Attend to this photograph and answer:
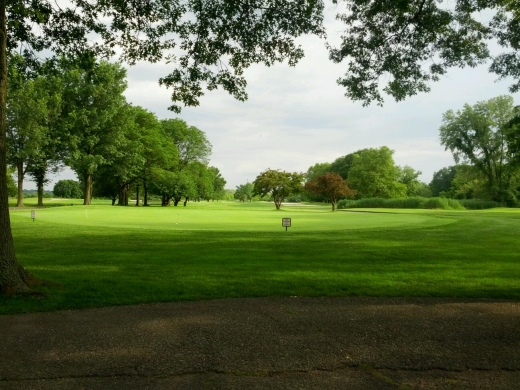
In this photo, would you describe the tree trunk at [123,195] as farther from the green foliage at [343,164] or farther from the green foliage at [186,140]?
the green foliage at [343,164]

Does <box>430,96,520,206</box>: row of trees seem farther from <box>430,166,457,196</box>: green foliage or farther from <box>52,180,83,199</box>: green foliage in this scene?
<box>52,180,83,199</box>: green foliage

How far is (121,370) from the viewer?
414cm

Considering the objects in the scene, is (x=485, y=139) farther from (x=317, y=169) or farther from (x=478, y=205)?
(x=317, y=169)

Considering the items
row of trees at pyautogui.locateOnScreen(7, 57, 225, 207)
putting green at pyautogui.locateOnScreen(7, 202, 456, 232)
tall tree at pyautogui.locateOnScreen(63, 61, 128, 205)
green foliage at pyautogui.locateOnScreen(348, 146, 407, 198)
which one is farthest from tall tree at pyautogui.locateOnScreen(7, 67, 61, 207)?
green foliage at pyautogui.locateOnScreen(348, 146, 407, 198)

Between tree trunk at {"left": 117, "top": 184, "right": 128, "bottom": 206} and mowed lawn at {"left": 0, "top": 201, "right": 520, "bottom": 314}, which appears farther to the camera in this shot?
tree trunk at {"left": 117, "top": 184, "right": 128, "bottom": 206}

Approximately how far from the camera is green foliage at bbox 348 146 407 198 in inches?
3253

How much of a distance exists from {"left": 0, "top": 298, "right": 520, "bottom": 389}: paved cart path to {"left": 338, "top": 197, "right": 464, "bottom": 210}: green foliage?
2267 inches

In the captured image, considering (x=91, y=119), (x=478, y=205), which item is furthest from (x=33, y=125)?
(x=478, y=205)

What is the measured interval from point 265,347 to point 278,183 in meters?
54.6

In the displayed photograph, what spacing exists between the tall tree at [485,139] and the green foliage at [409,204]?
10.6 meters

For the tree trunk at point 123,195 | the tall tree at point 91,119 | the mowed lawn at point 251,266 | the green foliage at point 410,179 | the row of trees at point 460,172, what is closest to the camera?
the mowed lawn at point 251,266

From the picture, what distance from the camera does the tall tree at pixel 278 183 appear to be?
194 ft

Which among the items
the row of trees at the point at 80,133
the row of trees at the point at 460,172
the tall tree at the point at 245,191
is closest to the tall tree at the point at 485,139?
the row of trees at the point at 460,172

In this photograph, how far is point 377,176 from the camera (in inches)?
3236
